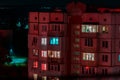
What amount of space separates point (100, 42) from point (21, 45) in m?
4.92

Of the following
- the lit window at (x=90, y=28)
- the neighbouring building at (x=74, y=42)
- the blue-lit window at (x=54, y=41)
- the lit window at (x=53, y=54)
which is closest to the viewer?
the neighbouring building at (x=74, y=42)

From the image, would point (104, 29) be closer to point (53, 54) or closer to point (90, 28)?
point (90, 28)

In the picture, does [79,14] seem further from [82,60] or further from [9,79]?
[9,79]

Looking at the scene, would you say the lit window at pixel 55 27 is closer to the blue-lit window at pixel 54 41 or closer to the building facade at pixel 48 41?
the building facade at pixel 48 41

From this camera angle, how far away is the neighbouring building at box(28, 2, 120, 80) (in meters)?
6.87

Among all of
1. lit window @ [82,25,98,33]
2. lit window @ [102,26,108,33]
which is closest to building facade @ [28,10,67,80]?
lit window @ [82,25,98,33]

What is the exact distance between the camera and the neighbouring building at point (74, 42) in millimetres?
6871

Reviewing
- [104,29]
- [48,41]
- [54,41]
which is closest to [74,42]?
[54,41]

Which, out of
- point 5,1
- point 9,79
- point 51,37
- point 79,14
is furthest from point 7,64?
point 5,1

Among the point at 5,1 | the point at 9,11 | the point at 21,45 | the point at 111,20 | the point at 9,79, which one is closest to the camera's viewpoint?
the point at 9,79

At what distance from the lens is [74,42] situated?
24.2ft

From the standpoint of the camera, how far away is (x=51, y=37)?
727cm

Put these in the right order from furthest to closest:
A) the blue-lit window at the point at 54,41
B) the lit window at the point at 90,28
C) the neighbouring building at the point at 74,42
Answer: the blue-lit window at the point at 54,41 < the lit window at the point at 90,28 < the neighbouring building at the point at 74,42

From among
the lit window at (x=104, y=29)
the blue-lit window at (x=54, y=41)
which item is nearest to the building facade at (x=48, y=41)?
the blue-lit window at (x=54, y=41)
